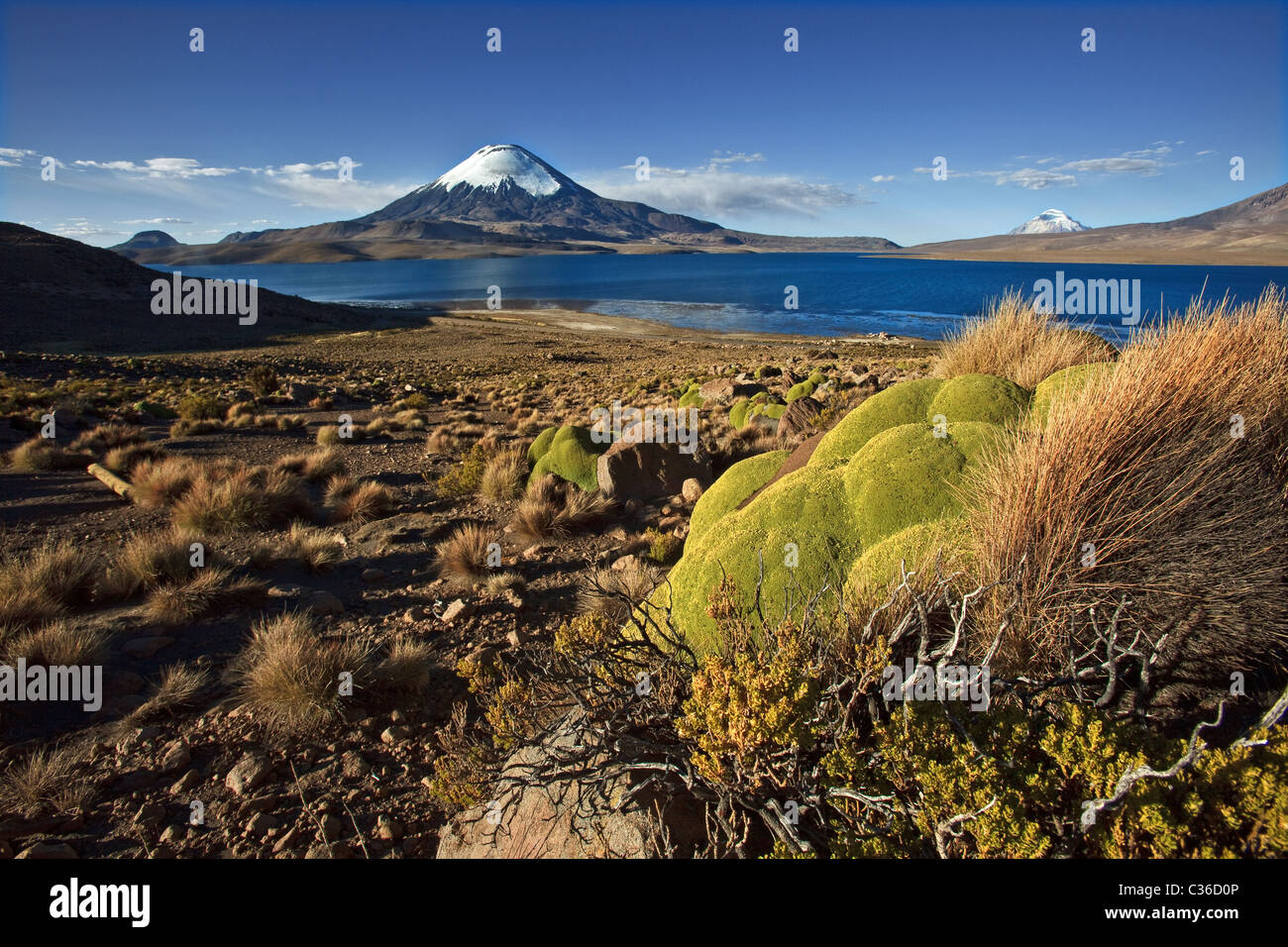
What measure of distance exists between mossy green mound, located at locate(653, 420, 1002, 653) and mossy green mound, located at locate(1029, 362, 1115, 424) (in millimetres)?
394

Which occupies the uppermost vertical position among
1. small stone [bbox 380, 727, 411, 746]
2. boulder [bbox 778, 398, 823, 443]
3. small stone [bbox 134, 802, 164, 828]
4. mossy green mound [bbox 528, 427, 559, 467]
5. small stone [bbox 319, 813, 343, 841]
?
boulder [bbox 778, 398, 823, 443]

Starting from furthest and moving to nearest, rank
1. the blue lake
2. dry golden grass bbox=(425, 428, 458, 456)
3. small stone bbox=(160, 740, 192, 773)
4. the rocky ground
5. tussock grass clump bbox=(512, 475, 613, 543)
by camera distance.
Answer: the blue lake < dry golden grass bbox=(425, 428, 458, 456) < tussock grass clump bbox=(512, 475, 613, 543) < small stone bbox=(160, 740, 192, 773) < the rocky ground

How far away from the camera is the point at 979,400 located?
459 centimetres

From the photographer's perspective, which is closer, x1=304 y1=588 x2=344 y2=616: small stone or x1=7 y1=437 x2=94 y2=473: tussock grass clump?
x1=304 y1=588 x2=344 y2=616: small stone

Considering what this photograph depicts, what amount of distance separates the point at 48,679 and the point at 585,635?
4.07 meters

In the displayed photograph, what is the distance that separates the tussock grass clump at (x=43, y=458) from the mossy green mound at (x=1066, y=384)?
13.4 metres

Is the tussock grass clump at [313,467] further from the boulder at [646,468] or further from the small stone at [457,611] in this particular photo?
the small stone at [457,611]

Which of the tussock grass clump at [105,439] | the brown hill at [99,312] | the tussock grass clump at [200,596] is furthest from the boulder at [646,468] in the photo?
the brown hill at [99,312]

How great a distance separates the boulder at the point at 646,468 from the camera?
8.55 m

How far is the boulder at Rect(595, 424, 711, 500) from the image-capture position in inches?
336

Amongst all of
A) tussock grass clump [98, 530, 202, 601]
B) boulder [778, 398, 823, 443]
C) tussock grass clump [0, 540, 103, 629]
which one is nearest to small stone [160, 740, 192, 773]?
tussock grass clump [0, 540, 103, 629]

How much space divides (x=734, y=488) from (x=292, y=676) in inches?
141

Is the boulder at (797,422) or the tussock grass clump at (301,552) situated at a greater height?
the boulder at (797,422)

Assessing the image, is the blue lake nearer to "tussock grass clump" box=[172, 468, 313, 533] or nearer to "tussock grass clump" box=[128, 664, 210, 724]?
"tussock grass clump" box=[172, 468, 313, 533]
